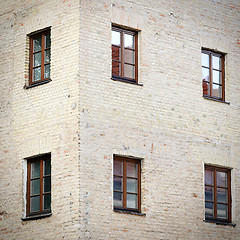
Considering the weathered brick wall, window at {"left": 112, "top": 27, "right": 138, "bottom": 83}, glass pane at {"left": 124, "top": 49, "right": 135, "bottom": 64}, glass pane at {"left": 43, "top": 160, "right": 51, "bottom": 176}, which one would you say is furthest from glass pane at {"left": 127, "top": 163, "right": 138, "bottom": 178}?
glass pane at {"left": 124, "top": 49, "right": 135, "bottom": 64}

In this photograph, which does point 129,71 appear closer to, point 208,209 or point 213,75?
point 213,75

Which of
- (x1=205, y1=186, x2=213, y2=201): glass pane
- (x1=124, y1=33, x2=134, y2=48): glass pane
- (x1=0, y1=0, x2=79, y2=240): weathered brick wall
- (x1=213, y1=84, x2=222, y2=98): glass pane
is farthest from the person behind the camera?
(x1=213, y1=84, x2=222, y2=98): glass pane

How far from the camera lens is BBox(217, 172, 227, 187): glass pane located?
20625mm

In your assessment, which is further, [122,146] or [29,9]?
[29,9]

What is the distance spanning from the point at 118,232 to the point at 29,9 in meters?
6.82

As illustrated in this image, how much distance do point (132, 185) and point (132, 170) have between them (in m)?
0.40

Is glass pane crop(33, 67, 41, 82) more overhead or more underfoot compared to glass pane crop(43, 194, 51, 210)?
more overhead

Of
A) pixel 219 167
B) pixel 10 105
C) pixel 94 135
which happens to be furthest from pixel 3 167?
pixel 219 167

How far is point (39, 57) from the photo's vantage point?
1980cm

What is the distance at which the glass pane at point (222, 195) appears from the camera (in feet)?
67.3

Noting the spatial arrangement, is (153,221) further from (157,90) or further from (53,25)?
(53,25)

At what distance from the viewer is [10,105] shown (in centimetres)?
1981

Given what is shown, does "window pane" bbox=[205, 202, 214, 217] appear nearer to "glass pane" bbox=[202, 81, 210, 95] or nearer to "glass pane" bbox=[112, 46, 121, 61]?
"glass pane" bbox=[202, 81, 210, 95]

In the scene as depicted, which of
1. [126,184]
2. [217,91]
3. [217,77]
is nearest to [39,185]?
[126,184]
